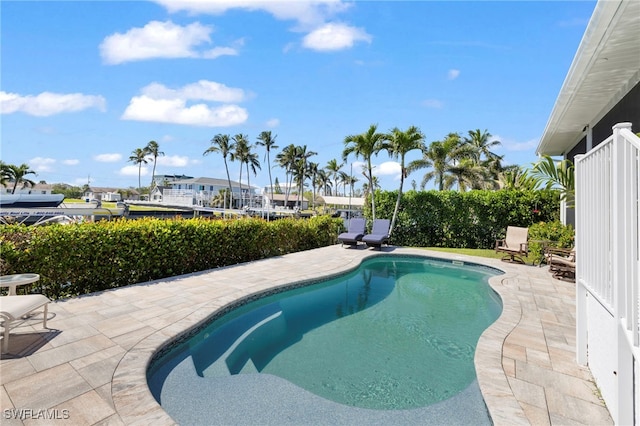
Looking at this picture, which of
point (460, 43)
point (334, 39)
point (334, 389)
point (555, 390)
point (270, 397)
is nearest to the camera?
point (555, 390)

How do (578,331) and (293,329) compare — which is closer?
(578,331)

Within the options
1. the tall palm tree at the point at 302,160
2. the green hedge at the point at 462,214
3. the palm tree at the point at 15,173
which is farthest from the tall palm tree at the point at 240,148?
the green hedge at the point at 462,214

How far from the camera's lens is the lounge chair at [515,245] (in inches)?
395

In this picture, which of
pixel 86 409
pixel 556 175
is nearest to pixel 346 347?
pixel 86 409

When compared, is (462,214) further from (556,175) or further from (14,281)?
(14,281)

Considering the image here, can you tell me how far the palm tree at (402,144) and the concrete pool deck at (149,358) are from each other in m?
8.17

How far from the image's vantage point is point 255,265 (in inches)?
355

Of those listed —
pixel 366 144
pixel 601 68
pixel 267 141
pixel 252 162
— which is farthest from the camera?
pixel 267 141

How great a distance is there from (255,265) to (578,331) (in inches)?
284

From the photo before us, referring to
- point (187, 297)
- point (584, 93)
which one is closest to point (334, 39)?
point (584, 93)

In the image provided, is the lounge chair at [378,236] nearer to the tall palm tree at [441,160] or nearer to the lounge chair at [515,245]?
the lounge chair at [515,245]

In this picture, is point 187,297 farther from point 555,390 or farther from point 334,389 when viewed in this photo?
point 555,390

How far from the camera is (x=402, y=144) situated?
44.8 ft

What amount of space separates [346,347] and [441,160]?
811 inches
